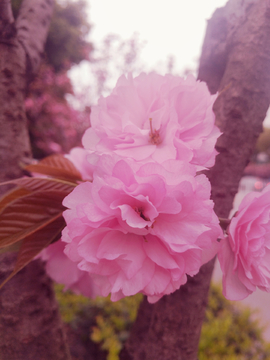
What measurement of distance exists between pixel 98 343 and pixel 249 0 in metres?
1.50

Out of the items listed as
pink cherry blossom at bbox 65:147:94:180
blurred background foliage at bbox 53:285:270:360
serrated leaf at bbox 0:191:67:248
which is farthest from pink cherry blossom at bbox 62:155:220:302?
blurred background foliage at bbox 53:285:270:360

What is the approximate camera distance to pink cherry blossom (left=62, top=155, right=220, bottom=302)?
24 centimetres

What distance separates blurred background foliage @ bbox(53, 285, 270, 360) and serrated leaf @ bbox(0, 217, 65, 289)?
0.89 m

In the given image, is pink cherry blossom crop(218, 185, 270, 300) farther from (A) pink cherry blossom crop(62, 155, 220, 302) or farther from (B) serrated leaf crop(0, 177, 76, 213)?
(B) serrated leaf crop(0, 177, 76, 213)

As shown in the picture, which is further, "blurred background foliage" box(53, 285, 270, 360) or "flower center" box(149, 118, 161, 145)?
"blurred background foliage" box(53, 285, 270, 360)

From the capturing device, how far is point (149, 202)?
25 cm

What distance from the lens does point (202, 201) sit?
9.8 inches

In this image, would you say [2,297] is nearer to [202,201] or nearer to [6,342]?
[6,342]

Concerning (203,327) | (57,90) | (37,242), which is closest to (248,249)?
(37,242)

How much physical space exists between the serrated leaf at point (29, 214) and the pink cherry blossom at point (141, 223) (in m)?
0.13

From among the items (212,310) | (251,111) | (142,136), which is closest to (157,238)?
(142,136)

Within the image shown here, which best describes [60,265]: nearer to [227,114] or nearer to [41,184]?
[41,184]

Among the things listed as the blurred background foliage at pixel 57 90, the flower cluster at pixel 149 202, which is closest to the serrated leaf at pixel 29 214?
the flower cluster at pixel 149 202

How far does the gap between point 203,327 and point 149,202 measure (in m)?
1.46
